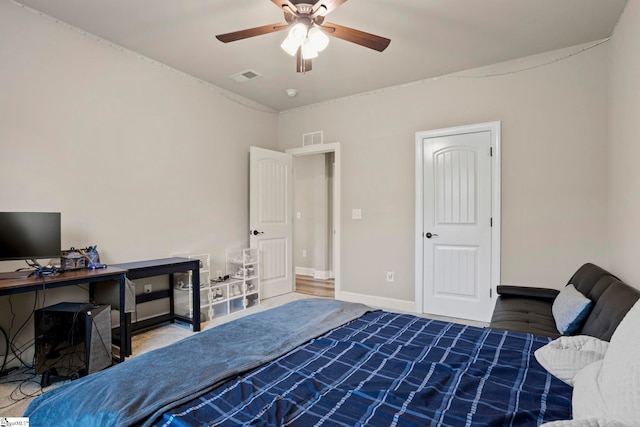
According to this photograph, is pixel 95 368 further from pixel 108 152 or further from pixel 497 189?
pixel 497 189

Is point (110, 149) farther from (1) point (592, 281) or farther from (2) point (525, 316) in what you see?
(1) point (592, 281)

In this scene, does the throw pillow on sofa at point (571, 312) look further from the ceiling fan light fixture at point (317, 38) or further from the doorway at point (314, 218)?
the doorway at point (314, 218)

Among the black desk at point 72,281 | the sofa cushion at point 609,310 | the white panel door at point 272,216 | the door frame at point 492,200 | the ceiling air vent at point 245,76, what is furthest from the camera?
the white panel door at point 272,216

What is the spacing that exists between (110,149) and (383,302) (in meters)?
3.39

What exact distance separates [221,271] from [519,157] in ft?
11.7

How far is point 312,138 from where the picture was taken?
15.5 feet

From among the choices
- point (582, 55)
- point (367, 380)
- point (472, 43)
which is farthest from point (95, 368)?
point (582, 55)

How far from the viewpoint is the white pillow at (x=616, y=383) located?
2.68 ft

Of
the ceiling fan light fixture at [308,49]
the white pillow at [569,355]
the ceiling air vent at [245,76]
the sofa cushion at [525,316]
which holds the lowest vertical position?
the sofa cushion at [525,316]

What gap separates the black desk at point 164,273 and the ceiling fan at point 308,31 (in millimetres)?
1995

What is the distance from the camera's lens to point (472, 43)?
304 centimetres

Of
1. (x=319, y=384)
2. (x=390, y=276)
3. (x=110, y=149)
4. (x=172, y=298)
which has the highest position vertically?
(x=110, y=149)

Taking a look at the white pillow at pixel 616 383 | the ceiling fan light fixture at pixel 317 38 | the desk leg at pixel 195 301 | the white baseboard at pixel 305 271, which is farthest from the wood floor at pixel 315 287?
the white pillow at pixel 616 383

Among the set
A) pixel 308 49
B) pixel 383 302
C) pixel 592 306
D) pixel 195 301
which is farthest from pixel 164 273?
pixel 592 306
